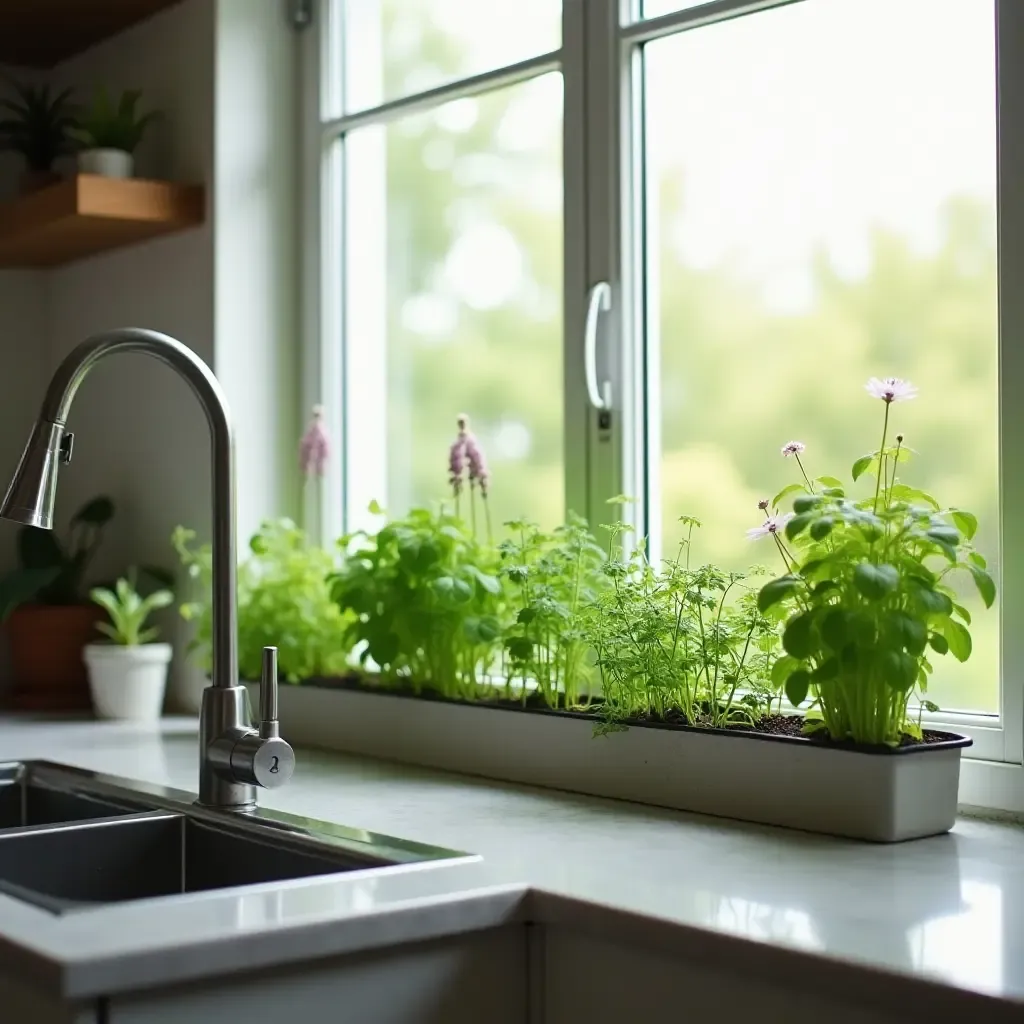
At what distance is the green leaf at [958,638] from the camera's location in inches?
58.9

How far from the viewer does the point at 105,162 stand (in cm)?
248

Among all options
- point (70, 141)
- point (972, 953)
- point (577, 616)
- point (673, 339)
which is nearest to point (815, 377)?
point (673, 339)

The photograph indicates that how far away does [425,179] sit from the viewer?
2.42 metres

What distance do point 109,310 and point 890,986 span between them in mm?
2139

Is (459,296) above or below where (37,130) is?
below

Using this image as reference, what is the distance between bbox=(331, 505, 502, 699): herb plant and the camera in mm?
1920

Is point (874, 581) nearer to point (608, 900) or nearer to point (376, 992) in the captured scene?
point (608, 900)

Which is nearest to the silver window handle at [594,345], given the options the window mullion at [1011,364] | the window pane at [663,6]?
the window pane at [663,6]

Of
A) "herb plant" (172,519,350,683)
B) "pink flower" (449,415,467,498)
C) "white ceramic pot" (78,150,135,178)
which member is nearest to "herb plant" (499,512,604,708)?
"pink flower" (449,415,467,498)

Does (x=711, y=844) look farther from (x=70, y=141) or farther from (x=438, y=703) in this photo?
(x=70, y=141)

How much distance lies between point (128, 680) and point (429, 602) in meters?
0.71

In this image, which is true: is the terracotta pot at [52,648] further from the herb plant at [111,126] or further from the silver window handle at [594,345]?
the silver window handle at [594,345]

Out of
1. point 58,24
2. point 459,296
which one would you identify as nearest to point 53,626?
point 459,296

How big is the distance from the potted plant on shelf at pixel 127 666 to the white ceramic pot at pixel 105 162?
0.66m
